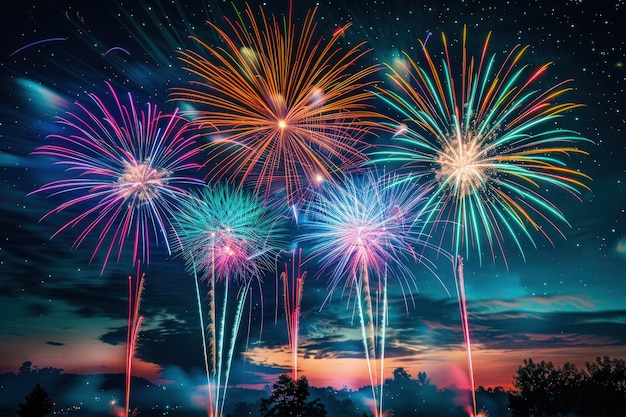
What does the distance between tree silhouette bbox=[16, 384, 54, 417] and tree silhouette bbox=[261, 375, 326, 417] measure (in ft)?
58.9

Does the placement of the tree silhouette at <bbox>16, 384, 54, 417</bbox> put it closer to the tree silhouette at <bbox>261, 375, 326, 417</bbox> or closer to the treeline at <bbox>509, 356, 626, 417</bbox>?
the tree silhouette at <bbox>261, 375, 326, 417</bbox>

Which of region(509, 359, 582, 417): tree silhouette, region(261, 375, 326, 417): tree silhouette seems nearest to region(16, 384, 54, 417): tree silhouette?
region(261, 375, 326, 417): tree silhouette

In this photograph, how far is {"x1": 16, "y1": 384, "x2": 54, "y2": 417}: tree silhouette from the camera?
97.3 ft

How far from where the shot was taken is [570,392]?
5347 cm

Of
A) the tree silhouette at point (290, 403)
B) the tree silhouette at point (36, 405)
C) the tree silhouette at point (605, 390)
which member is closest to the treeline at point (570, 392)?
the tree silhouette at point (605, 390)

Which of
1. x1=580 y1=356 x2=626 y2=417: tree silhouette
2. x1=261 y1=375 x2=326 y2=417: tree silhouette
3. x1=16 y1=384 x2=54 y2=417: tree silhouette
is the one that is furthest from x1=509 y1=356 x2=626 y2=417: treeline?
x1=16 y1=384 x2=54 y2=417: tree silhouette

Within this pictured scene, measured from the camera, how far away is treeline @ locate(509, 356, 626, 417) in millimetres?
51062

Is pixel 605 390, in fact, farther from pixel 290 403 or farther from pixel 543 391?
pixel 290 403

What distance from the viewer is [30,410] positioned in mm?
29719

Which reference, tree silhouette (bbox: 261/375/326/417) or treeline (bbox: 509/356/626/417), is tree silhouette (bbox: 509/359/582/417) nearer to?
treeline (bbox: 509/356/626/417)

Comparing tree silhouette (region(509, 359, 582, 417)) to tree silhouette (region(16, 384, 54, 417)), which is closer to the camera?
tree silhouette (region(16, 384, 54, 417))

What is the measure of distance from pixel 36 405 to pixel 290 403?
20.5m

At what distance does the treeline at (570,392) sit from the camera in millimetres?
51062

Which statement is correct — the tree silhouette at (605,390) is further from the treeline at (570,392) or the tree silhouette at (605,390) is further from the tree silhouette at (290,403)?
the tree silhouette at (290,403)
